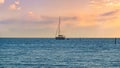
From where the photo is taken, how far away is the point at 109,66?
7112 cm

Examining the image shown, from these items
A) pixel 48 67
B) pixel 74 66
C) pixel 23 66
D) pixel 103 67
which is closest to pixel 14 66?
pixel 23 66

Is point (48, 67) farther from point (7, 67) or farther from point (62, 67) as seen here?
point (7, 67)

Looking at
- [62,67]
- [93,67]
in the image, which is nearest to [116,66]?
[93,67]

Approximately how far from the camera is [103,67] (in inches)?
2726

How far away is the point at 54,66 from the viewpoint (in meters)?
70.4

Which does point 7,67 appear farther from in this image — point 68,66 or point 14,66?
point 68,66

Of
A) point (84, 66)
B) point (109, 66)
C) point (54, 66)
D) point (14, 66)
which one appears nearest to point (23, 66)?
point (14, 66)

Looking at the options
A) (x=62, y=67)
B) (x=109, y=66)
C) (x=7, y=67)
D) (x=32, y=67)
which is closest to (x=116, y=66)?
(x=109, y=66)

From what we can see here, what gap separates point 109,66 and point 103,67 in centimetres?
239

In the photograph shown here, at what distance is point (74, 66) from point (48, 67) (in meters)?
5.41

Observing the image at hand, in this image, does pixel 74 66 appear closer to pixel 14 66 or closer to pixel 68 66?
pixel 68 66

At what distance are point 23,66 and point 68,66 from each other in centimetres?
926

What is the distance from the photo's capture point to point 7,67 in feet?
226

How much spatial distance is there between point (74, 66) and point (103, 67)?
19.3ft
